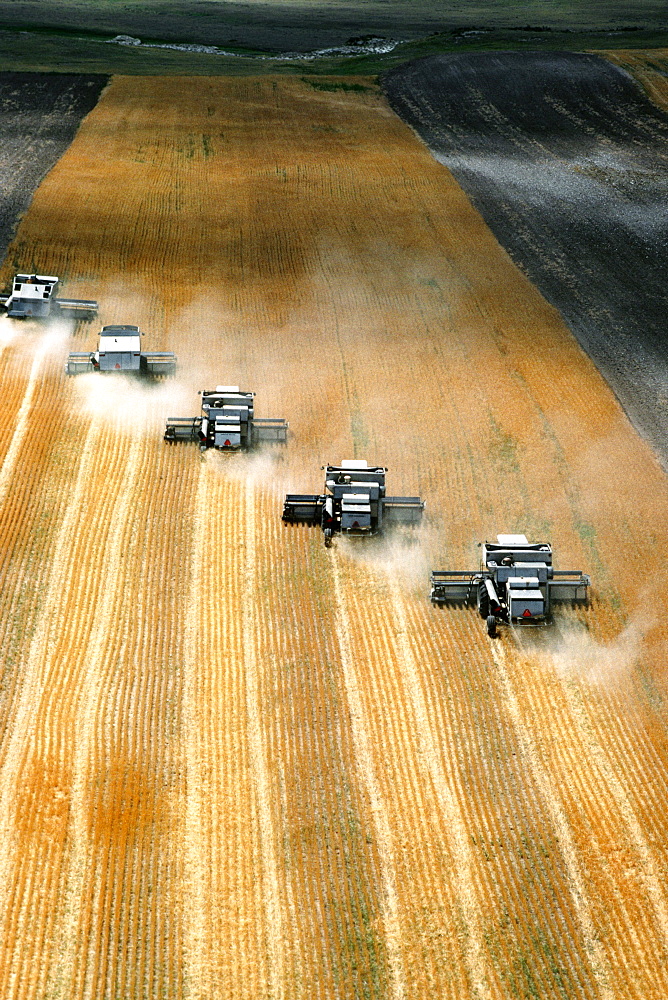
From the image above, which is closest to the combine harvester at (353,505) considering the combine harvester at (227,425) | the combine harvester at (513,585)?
the combine harvester at (513,585)

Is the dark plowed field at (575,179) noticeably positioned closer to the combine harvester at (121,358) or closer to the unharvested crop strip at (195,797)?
the unharvested crop strip at (195,797)

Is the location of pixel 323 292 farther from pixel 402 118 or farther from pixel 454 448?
pixel 402 118

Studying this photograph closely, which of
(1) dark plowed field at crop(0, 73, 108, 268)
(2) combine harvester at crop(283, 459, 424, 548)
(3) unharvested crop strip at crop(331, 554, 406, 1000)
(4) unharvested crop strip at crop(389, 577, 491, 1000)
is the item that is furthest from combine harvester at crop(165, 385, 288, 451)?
(1) dark plowed field at crop(0, 73, 108, 268)

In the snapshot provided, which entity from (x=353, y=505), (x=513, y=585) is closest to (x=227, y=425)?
(x=353, y=505)

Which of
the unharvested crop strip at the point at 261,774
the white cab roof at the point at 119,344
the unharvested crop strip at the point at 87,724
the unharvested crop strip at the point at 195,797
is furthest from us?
the white cab roof at the point at 119,344

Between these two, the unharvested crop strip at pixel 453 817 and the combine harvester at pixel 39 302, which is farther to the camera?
the combine harvester at pixel 39 302

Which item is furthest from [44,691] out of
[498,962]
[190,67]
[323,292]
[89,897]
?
[190,67]

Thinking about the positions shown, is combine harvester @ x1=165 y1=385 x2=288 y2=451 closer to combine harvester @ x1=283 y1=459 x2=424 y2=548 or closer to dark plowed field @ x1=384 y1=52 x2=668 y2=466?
combine harvester @ x1=283 y1=459 x2=424 y2=548
